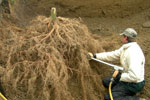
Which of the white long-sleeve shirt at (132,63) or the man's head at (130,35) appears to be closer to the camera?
the white long-sleeve shirt at (132,63)

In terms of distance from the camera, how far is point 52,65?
2254 millimetres

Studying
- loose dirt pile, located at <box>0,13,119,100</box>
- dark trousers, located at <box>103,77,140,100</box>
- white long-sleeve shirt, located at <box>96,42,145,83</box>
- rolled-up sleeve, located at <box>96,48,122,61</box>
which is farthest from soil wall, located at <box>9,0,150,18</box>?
dark trousers, located at <box>103,77,140,100</box>

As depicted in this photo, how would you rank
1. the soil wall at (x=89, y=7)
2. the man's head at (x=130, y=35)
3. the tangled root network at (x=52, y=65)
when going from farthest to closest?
the soil wall at (x=89, y=7) < the man's head at (x=130, y=35) < the tangled root network at (x=52, y=65)

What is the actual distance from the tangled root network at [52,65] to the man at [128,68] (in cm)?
21

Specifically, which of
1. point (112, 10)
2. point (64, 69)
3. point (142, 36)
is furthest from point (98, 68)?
point (112, 10)

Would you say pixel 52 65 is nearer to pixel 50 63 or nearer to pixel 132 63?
pixel 50 63

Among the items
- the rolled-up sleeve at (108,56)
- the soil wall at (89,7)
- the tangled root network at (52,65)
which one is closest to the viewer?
the tangled root network at (52,65)

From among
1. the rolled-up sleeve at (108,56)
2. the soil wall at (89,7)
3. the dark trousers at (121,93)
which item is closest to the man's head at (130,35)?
the rolled-up sleeve at (108,56)

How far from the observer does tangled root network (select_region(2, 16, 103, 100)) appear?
225cm

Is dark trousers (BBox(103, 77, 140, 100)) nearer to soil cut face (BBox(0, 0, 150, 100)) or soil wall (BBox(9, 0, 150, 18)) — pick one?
soil cut face (BBox(0, 0, 150, 100))

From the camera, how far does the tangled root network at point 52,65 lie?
2254mm

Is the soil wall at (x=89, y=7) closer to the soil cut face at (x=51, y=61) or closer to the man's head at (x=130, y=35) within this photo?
the soil cut face at (x=51, y=61)

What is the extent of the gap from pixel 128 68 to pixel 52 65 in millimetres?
923

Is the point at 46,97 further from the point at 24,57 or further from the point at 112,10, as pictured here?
the point at 112,10
